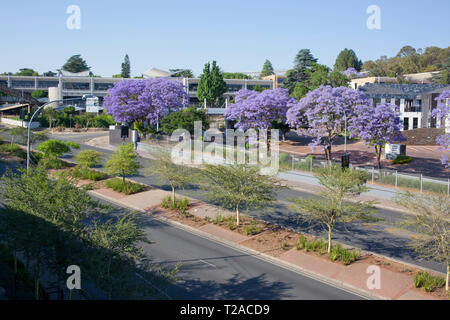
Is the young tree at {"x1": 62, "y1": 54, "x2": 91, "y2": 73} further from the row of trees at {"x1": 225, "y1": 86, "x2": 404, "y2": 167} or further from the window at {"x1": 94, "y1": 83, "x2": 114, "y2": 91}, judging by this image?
the row of trees at {"x1": 225, "y1": 86, "x2": 404, "y2": 167}

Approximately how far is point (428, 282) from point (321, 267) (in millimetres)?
4530

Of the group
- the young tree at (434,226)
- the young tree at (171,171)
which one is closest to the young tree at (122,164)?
the young tree at (171,171)

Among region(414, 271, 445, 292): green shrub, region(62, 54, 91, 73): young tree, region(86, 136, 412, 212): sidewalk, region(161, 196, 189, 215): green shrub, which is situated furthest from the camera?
region(62, 54, 91, 73): young tree

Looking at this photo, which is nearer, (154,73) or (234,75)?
(154,73)

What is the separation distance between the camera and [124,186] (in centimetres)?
3375

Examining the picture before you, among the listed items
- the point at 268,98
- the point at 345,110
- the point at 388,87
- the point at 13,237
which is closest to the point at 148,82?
the point at 268,98

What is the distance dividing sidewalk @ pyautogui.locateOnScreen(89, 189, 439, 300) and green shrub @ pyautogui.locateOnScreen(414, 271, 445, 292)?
0.97 feet

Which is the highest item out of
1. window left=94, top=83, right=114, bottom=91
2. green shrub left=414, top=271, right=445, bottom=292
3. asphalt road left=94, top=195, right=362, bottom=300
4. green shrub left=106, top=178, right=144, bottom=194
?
window left=94, top=83, right=114, bottom=91

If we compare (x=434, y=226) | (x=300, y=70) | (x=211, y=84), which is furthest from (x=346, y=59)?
(x=434, y=226)

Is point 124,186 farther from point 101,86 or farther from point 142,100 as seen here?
point 101,86

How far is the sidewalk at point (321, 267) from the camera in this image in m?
16.9

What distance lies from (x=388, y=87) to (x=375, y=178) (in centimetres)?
4035

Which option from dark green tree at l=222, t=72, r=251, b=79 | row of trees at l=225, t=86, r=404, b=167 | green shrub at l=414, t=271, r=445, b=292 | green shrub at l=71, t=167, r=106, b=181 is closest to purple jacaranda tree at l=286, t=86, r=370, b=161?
row of trees at l=225, t=86, r=404, b=167

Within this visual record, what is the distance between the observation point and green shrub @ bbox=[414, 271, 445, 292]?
16.7 m
